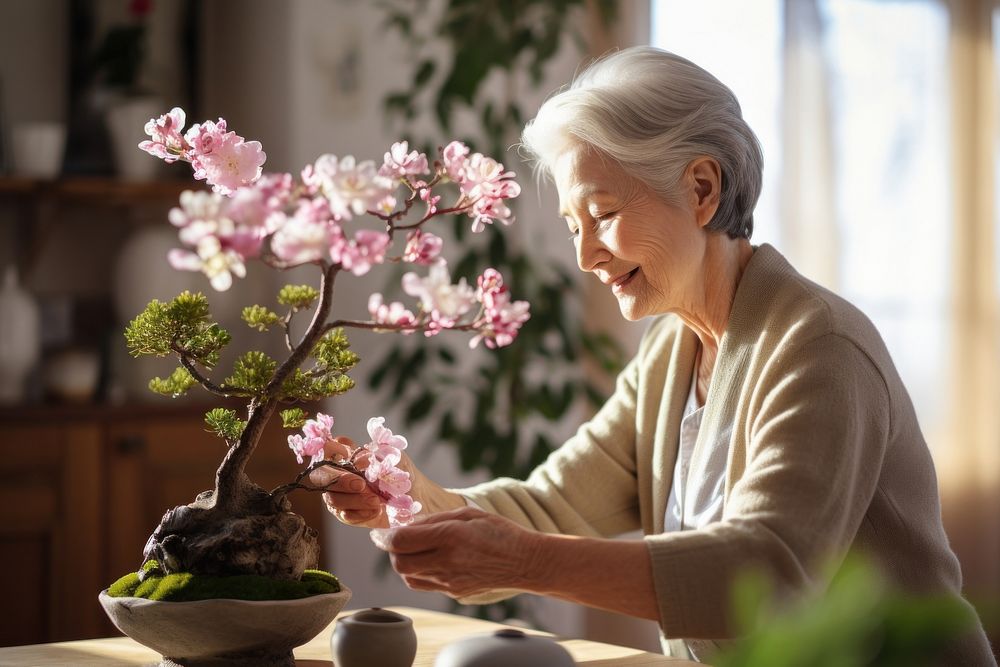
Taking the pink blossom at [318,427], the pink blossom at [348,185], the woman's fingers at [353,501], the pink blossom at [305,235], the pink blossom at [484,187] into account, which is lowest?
the woman's fingers at [353,501]

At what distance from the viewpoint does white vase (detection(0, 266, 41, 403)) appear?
3125 millimetres

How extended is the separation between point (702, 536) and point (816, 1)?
10.7ft

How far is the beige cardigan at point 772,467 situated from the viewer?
137 centimetres

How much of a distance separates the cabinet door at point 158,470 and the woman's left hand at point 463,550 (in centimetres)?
187

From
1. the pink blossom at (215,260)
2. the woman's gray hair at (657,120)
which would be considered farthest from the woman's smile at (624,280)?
the pink blossom at (215,260)

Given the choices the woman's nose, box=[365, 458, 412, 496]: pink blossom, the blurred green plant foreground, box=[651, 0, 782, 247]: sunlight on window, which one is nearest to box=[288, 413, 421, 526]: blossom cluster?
box=[365, 458, 412, 496]: pink blossom

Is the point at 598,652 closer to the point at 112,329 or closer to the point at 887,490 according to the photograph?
the point at 887,490

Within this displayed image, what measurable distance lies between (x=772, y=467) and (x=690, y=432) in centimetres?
46

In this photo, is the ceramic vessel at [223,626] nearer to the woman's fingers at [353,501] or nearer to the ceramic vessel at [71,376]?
the woman's fingers at [353,501]

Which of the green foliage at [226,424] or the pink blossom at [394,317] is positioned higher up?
the pink blossom at [394,317]

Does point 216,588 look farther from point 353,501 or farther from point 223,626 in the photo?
point 353,501

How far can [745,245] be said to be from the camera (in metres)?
1.84

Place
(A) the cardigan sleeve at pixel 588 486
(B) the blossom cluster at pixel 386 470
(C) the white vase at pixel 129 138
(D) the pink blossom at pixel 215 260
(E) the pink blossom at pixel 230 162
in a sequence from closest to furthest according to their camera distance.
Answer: (D) the pink blossom at pixel 215 260, (E) the pink blossom at pixel 230 162, (B) the blossom cluster at pixel 386 470, (A) the cardigan sleeve at pixel 588 486, (C) the white vase at pixel 129 138

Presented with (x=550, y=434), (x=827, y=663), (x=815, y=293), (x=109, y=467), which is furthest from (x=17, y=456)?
(x=827, y=663)
